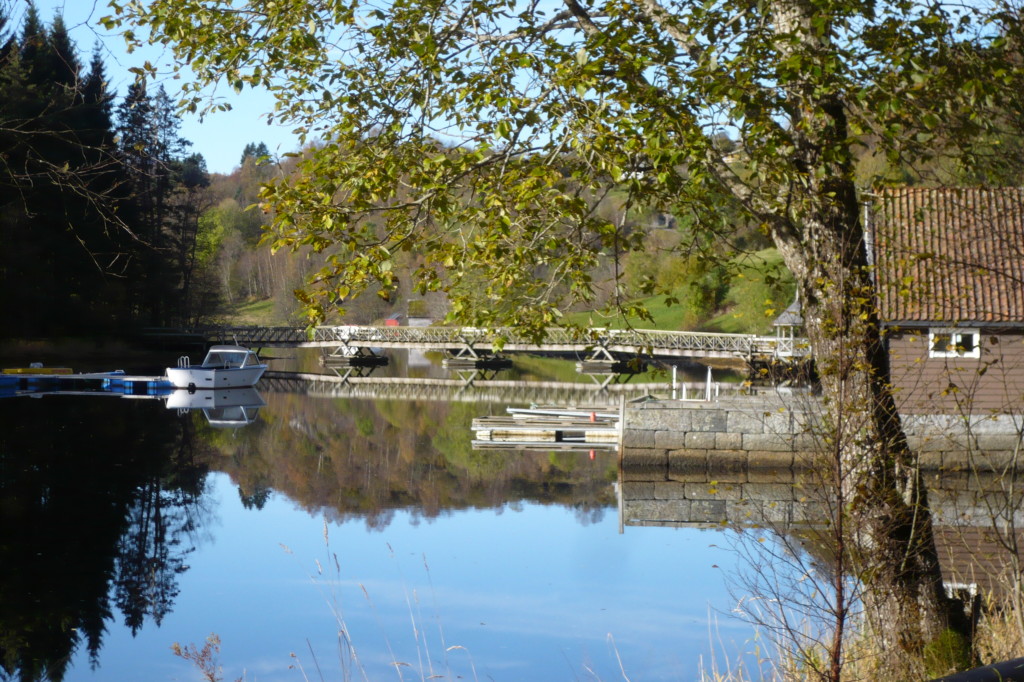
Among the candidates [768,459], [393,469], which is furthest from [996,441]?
[393,469]

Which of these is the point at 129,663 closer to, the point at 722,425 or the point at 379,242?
the point at 379,242

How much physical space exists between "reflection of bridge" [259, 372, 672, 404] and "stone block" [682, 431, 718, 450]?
12.5m

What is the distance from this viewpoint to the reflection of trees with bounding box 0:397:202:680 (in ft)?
32.8

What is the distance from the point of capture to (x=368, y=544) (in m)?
13.9

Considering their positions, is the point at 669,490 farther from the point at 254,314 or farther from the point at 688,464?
the point at 254,314

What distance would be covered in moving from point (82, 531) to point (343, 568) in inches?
156

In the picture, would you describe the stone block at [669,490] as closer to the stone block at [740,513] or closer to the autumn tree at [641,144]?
the stone block at [740,513]

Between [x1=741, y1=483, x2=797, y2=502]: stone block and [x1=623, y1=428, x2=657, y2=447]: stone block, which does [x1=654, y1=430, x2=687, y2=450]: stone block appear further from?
[x1=741, y1=483, x2=797, y2=502]: stone block

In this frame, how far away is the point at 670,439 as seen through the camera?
1911 cm

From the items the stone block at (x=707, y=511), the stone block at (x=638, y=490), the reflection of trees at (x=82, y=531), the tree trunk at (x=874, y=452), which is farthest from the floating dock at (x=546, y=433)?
the tree trunk at (x=874, y=452)

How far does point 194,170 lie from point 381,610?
51532 millimetres

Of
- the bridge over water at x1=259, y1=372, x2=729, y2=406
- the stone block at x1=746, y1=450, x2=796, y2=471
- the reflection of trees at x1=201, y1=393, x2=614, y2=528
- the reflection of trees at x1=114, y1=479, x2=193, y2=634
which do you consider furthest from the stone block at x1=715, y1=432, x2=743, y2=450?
the bridge over water at x1=259, y1=372, x2=729, y2=406

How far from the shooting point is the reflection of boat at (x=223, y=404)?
2892 cm

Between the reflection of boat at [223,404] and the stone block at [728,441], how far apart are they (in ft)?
45.4
